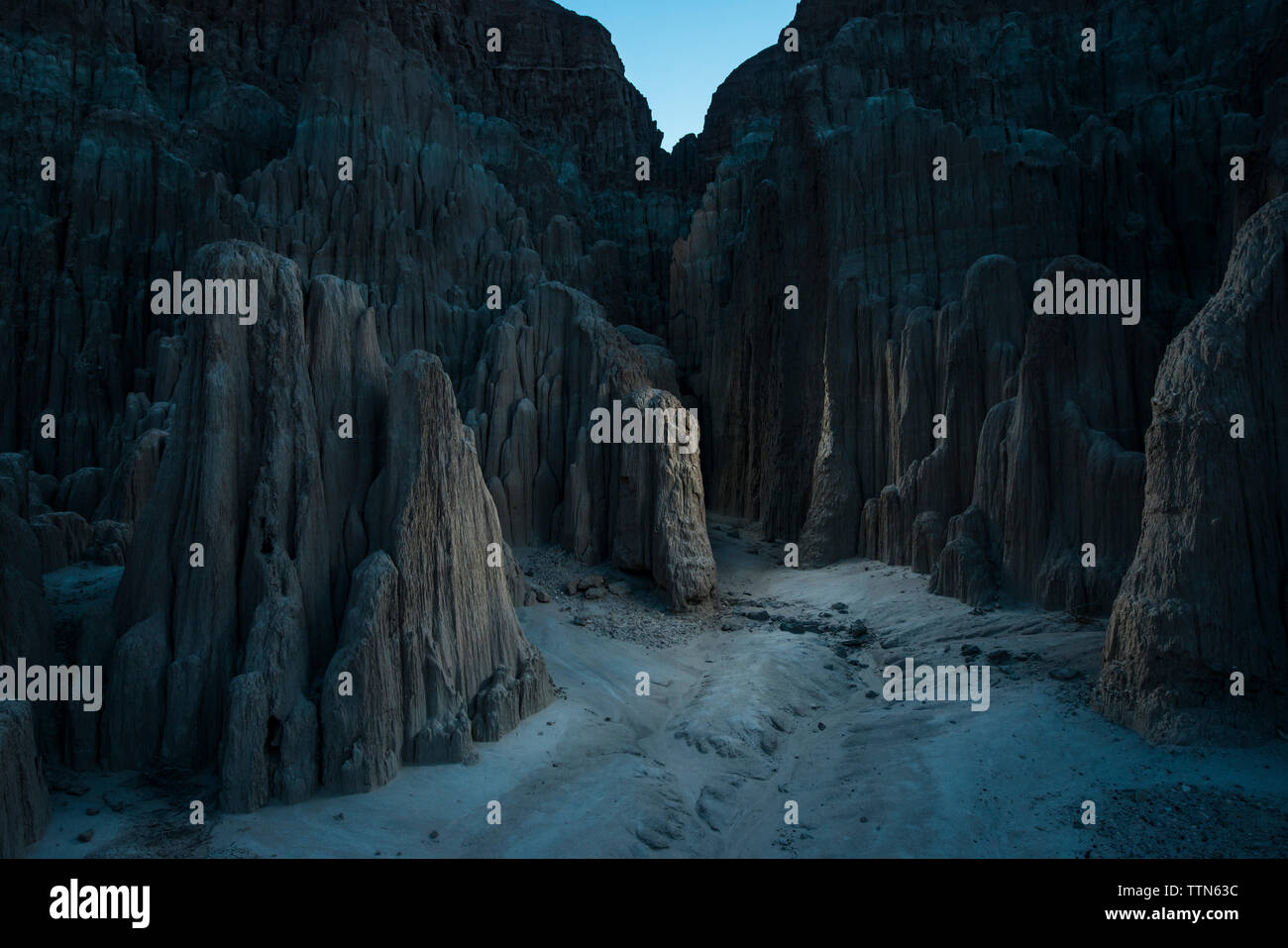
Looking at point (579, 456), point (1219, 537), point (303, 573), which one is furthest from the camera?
point (579, 456)

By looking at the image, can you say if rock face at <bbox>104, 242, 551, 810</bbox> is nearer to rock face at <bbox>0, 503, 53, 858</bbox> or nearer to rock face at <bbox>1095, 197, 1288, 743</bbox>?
rock face at <bbox>0, 503, 53, 858</bbox>

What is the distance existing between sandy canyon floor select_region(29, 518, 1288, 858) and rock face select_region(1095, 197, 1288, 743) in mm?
634

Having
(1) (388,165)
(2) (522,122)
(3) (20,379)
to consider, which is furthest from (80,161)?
(2) (522,122)

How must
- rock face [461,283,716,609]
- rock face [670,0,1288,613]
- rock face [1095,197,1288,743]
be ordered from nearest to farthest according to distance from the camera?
rock face [1095,197,1288,743]
rock face [670,0,1288,613]
rock face [461,283,716,609]

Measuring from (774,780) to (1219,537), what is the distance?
7172mm

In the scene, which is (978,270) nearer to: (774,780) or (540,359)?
(540,359)

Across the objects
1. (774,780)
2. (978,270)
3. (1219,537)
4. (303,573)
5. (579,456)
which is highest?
(978,270)

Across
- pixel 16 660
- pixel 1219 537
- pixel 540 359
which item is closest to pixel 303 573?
pixel 16 660

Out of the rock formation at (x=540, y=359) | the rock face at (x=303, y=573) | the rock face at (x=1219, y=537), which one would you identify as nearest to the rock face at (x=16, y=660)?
the rock formation at (x=540, y=359)

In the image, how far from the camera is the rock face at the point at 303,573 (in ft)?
36.5

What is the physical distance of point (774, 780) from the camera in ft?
42.5

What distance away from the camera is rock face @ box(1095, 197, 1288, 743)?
1140cm

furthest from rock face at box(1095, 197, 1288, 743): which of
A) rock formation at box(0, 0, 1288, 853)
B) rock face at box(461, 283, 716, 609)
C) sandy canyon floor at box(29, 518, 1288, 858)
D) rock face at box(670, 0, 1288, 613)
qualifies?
rock face at box(461, 283, 716, 609)

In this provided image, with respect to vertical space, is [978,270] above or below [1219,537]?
above
